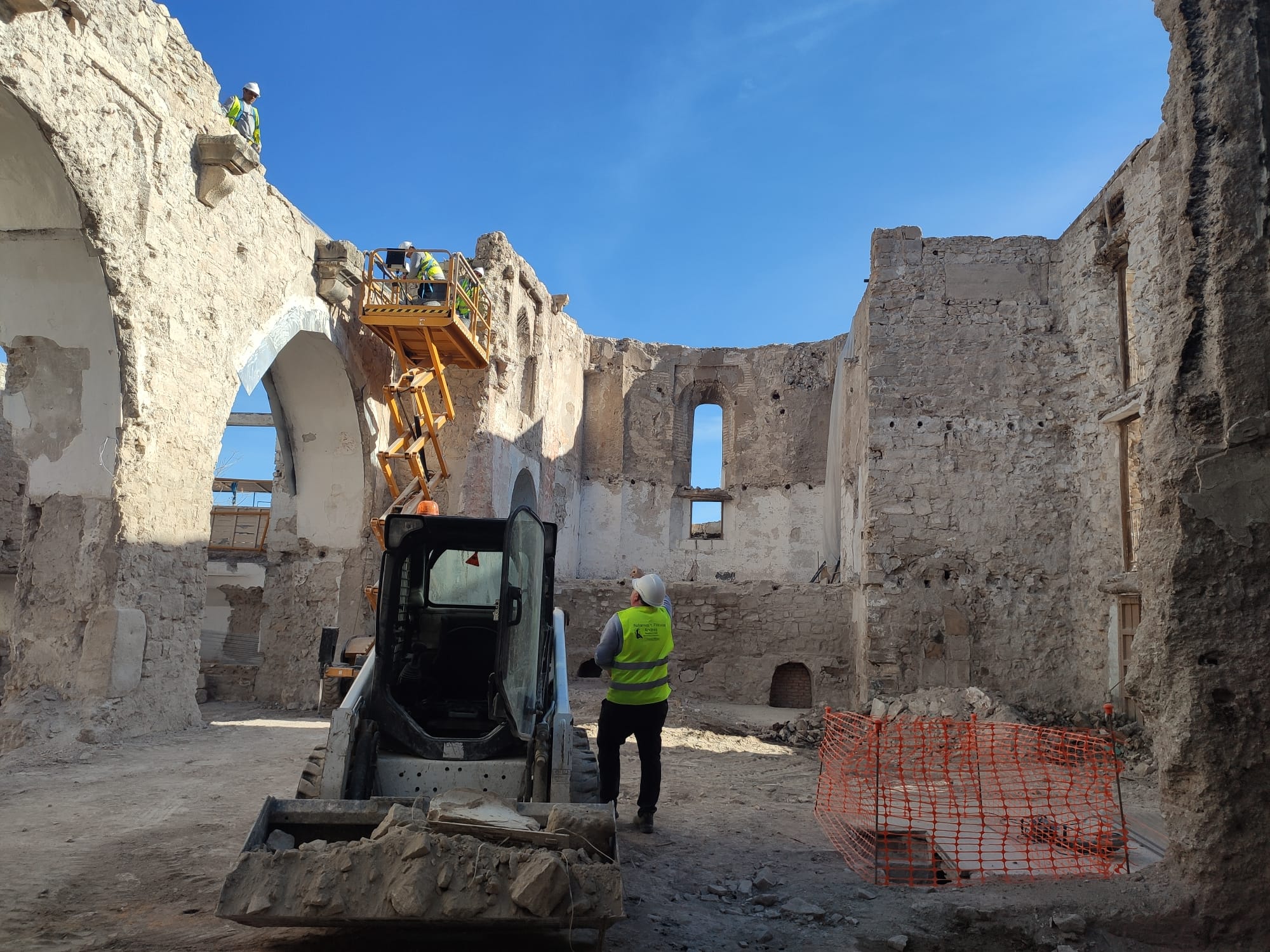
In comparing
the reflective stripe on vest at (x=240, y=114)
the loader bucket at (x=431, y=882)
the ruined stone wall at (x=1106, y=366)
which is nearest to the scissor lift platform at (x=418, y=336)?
the reflective stripe on vest at (x=240, y=114)

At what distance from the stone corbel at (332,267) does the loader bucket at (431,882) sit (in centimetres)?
952

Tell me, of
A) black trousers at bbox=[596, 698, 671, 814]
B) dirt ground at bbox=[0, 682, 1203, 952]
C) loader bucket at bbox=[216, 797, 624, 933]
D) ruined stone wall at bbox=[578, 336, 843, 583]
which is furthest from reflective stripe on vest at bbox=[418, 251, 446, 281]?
ruined stone wall at bbox=[578, 336, 843, 583]

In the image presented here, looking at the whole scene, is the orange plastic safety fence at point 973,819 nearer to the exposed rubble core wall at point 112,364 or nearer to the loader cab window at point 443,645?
the loader cab window at point 443,645

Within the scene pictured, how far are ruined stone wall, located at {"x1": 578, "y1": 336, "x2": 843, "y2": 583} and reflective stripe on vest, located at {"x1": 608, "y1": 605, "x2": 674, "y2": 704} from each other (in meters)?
15.8

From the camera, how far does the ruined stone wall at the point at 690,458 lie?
21.6 meters

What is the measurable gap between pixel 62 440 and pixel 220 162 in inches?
127

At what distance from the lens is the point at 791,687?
45.7ft

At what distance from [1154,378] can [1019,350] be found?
833cm

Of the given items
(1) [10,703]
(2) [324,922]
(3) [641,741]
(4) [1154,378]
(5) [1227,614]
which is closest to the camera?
(2) [324,922]

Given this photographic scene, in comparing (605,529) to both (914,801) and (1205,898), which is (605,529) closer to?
(914,801)

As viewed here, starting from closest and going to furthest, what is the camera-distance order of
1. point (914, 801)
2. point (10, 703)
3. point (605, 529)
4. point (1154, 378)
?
point (1154, 378), point (914, 801), point (10, 703), point (605, 529)

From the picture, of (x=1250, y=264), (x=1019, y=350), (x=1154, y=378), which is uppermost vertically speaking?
(x=1019, y=350)

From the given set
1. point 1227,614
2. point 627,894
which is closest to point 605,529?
point 627,894

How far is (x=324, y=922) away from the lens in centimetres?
297
